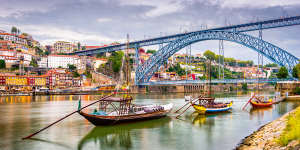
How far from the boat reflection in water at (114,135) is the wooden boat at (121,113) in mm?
404

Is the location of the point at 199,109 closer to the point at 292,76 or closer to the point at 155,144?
the point at 155,144

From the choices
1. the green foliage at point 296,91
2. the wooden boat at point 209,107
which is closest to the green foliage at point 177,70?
the green foliage at point 296,91

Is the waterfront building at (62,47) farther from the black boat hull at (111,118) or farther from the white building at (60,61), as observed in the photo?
the black boat hull at (111,118)

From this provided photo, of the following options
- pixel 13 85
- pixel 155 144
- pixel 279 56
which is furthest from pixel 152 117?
pixel 13 85

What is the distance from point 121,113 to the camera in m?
18.9

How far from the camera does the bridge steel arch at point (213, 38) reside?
4419cm

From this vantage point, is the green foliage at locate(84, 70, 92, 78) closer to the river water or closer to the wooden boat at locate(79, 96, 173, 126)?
the river water

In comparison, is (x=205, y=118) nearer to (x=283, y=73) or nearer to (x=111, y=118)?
(x=111, y=118)

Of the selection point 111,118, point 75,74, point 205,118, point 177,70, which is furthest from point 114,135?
point 177,70

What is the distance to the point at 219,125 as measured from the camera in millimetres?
19703

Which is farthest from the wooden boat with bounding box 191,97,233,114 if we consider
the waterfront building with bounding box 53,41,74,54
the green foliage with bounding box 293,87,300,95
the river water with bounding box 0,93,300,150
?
the waterfront building with bounding box 53,41,74,54

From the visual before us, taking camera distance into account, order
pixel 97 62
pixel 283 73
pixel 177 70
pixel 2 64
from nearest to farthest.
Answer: pixel 283 73 < pixel 2 64 < pixel 97 62 < pixel 177 70

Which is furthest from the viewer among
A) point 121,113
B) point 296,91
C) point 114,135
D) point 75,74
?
point 75,74

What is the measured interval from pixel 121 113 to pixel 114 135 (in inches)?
103
